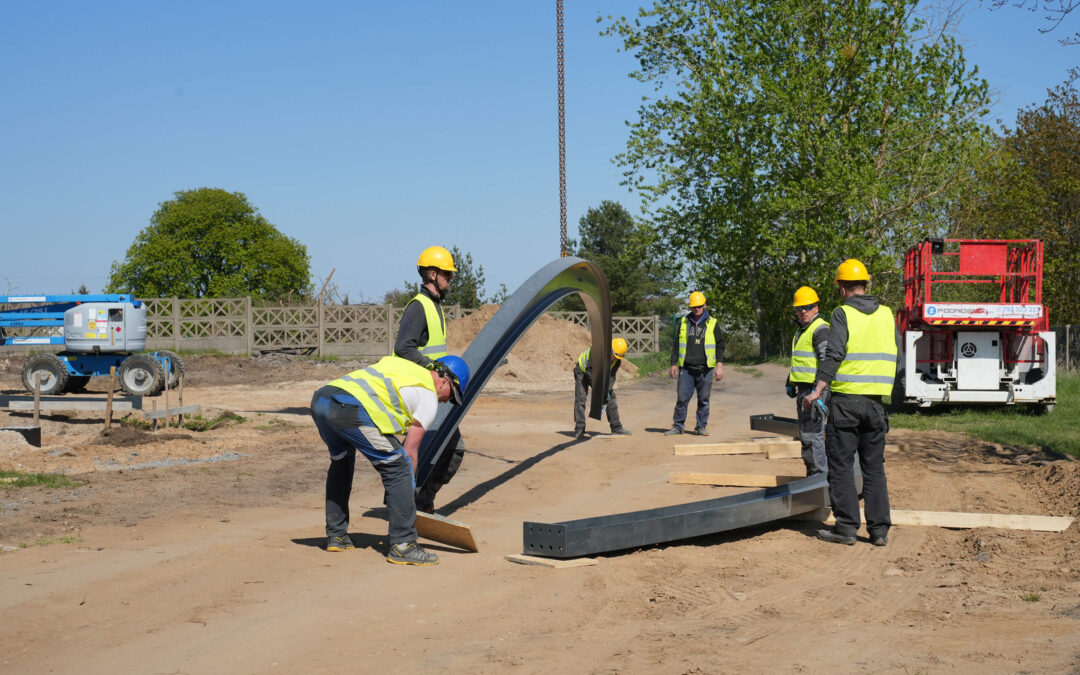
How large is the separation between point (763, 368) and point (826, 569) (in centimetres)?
2537

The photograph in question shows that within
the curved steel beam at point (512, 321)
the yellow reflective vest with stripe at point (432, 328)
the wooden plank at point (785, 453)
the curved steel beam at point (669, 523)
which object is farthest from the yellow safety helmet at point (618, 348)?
the yellow reflective vest with stripe at point (432, 328)

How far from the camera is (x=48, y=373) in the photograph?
18.8 metres

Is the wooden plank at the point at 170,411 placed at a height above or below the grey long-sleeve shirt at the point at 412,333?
below

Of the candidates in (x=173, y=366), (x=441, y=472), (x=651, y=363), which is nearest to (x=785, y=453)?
(x=441, y=472)

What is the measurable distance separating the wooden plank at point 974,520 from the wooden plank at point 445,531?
10.4ft

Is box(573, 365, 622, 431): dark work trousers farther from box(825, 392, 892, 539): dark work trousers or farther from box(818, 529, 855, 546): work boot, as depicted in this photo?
box(825, 392, 892, 539): dark work trousers

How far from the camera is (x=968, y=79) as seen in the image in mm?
30016

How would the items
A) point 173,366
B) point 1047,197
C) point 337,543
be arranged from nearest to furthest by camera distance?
1. point 337,543
2. point 173,366
3. point 1047,197

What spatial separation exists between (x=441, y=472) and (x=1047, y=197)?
28858 mm

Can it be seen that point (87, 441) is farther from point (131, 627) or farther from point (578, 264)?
point (131, 627)

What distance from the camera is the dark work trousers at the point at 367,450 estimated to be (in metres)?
6.38

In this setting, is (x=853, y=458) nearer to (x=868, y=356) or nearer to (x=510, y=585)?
(x=868, y=356)

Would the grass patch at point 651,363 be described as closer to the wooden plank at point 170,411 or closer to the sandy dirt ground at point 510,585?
the wooden plank at point 170,411

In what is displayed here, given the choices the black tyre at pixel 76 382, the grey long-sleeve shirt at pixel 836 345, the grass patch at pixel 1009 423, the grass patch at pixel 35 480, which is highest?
the grey long-sleeve shirt at pixel 836 345
